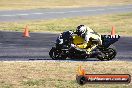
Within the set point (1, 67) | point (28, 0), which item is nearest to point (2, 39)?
point (1, 67)

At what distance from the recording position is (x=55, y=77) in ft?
50.6

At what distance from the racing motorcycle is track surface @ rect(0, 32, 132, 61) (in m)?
0.43

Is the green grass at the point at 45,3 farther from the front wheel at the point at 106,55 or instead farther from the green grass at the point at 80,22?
the front wheel at the point at 106,55

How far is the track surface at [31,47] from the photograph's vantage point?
19.9 m

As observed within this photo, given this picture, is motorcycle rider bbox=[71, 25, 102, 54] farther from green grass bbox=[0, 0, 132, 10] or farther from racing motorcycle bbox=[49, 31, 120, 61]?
green grass bbox=[0, 0, 132, 10]

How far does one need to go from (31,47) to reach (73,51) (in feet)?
13.5

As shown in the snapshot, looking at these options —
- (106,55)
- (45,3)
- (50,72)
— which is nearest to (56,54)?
(106,55)

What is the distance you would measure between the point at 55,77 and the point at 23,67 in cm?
205

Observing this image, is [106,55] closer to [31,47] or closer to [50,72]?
[50,72]

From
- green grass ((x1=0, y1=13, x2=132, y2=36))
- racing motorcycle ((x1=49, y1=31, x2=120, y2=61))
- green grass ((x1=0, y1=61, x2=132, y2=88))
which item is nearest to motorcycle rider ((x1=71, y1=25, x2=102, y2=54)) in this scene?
racing motorcycle ((x1=49, y1=31, x2=120, y2=61))

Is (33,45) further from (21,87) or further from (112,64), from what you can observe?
(21,87)

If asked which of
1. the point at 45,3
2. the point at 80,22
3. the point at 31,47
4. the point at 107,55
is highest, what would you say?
the point at 107,55

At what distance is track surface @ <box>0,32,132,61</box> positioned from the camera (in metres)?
19.9

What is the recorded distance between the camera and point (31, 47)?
22.9 m
